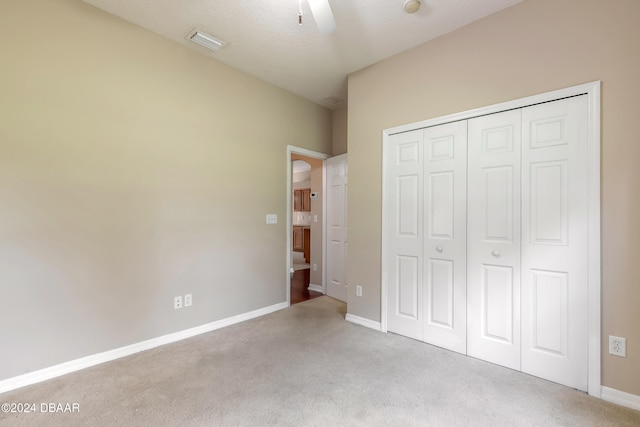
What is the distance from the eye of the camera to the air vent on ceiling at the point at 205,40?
2.60m

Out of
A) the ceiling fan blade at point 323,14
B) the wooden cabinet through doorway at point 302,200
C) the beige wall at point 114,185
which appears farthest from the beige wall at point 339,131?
the wooden cabinet through doorway at point 302,200

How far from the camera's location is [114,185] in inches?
95.4

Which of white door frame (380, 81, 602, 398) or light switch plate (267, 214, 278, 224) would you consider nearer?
white door frame (380, 81, 602, 398)

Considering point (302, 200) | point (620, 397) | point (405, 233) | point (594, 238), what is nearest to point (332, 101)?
point (405, 233)

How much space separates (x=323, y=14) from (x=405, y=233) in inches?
78.5

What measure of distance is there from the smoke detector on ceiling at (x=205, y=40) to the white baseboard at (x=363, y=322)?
3.11m

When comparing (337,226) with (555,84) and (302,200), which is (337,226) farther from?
(302,200)

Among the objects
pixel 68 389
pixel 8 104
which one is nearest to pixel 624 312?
pixel 68 389

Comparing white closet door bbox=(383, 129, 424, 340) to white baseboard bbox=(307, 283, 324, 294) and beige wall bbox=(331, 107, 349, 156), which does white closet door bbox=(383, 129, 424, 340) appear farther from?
white baseboard bbox=(307, 283, 324, 294)

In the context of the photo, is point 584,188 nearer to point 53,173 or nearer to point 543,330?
point 543,330

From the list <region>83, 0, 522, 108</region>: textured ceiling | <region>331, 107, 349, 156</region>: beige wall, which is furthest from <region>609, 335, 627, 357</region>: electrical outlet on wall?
<region>331, 107, 349, 156</region>: beige wall

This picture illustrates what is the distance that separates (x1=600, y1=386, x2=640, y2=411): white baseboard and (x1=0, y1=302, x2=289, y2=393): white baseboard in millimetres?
3042

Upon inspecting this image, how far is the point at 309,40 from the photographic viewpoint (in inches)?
105

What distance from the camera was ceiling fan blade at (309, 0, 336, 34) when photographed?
169 centimetres
